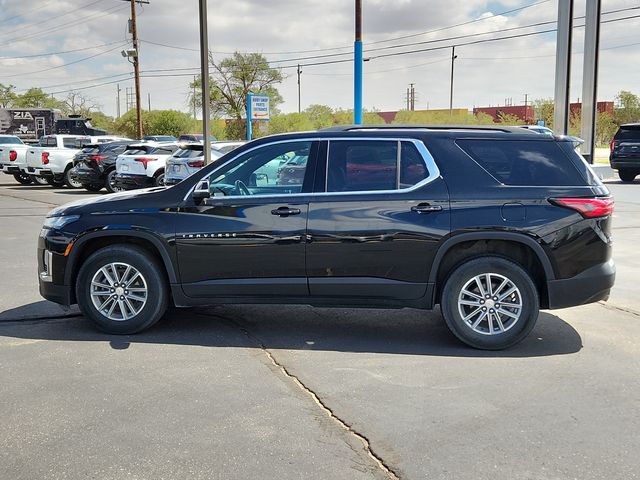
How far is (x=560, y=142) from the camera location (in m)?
5.52

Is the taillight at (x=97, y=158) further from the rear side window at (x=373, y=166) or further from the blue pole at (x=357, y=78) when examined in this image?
the rear side window at (x=373, y=166)

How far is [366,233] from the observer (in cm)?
549

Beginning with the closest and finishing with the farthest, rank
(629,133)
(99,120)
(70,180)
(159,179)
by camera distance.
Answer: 1. (159,179)
2. (629,133)
3. (70,180)
4. (99,120)

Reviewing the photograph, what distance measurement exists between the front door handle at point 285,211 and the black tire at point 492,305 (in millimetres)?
1354

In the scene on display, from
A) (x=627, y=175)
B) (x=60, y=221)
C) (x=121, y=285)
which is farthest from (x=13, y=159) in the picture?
(x=627, y=175)

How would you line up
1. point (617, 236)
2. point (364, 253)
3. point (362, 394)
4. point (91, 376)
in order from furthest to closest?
point (617, 236)
point (364, 253)
point (91, 376)
point (362, 394)

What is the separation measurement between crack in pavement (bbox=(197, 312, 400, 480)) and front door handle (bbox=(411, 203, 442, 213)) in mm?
1618

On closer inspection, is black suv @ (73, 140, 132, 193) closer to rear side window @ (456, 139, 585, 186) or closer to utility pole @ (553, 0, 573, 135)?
utility pole @ (553, 0, 573, 135)

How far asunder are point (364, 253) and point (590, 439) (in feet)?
7.50

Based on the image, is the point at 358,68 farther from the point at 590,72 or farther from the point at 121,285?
the point at 121,285

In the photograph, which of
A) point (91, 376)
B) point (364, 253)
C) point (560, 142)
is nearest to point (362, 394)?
point (364, 253)

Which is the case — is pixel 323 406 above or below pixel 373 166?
below

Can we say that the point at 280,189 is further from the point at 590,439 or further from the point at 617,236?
the point at 617,236

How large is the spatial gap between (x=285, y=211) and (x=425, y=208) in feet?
3.71
